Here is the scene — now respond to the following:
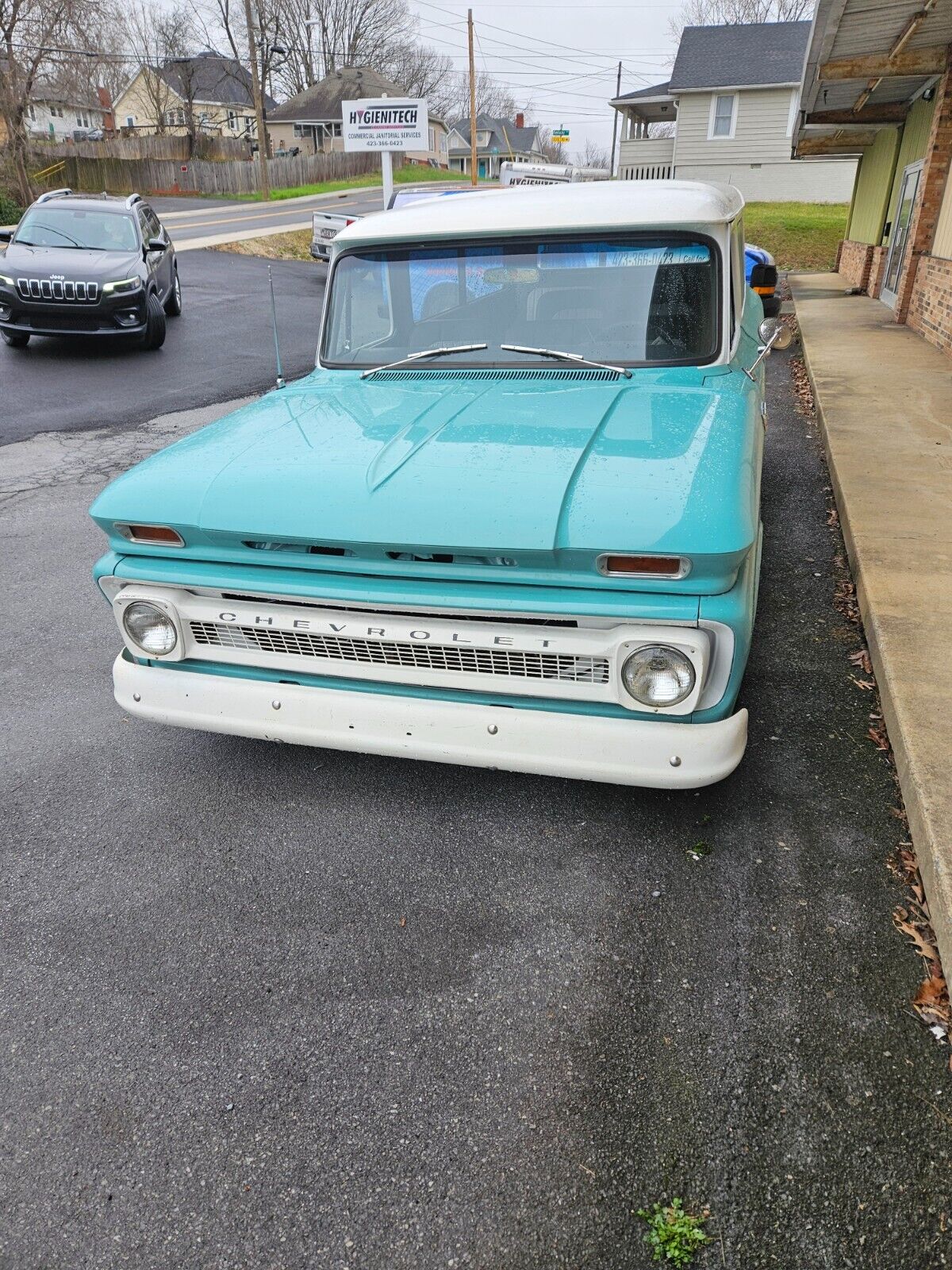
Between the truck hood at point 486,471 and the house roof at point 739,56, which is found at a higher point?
the house roof at point 739,56

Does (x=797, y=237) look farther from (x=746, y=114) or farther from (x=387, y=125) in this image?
(x=387, y=125)

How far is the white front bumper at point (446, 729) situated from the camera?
2.46 meters

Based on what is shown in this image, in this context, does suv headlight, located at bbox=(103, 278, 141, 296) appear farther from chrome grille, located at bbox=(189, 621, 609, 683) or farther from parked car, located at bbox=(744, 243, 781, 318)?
chrome grille, located at bbox=(189, 621, 609, 683)

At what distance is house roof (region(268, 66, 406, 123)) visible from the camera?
59763 mm

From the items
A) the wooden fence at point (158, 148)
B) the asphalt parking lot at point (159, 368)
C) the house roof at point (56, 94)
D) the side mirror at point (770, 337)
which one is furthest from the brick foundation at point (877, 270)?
the wooden fence at point (158, 148)

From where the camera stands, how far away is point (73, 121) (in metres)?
77.4

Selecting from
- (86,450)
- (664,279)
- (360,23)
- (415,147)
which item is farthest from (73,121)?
(664,279)

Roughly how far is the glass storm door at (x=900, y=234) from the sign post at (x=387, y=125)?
34.4 ft

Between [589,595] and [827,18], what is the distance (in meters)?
8.90

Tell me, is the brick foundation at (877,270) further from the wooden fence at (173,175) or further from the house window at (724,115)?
the wooden fence at (173,175)

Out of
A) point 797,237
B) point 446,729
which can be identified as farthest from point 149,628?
point 797,237

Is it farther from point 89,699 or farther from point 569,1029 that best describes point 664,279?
point 89,699

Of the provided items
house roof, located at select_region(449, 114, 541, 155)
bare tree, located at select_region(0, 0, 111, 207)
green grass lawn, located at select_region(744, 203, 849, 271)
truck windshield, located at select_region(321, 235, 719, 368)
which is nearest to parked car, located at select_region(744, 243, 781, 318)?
truck windshield, located at select_region(321, 235, 719, 368)

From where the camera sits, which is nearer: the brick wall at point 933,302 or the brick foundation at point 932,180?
the brick wall at point 933,302
